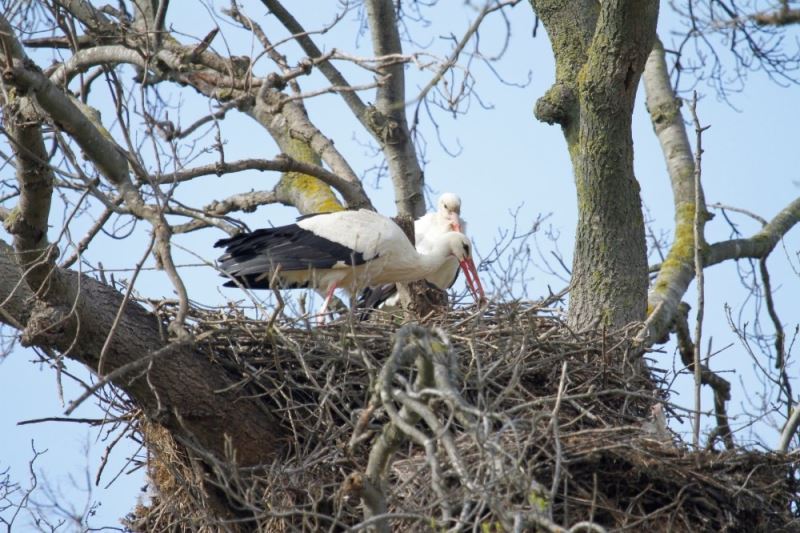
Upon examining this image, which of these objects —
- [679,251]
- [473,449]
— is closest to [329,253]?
[679,251]

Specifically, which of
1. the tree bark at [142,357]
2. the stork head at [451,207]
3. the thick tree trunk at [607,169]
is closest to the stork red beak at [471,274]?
the stork head at [451,207]

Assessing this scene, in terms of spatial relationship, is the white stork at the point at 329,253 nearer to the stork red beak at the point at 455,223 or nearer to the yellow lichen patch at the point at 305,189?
the yellow lichen patch at the point at 305,189

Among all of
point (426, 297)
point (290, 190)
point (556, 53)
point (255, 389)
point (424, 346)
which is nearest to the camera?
point (424, 346)

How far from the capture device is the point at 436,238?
340 inches

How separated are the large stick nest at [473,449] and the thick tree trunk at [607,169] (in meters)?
0.45

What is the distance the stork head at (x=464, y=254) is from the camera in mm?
8312

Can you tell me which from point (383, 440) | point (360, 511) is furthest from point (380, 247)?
point (383, 440)

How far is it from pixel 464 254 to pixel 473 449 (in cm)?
353

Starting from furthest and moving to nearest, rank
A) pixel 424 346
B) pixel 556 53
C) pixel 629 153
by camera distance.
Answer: pixel 556 53
pixel 629 153
pixel 424 346

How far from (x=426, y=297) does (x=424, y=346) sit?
4498mm

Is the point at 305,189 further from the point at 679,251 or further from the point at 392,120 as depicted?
the point at 679,251

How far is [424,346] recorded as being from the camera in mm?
3676

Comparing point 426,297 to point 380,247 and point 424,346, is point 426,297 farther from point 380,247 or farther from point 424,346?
point 424,346

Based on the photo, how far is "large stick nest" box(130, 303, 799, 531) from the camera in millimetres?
5078
